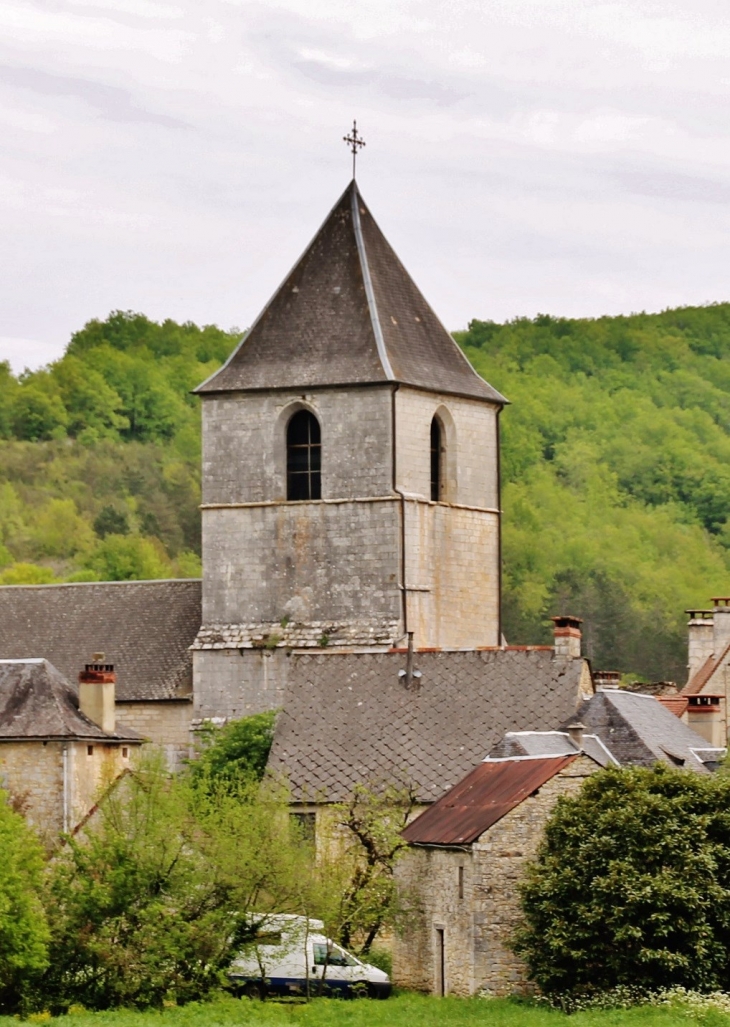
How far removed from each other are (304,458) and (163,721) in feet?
16.6

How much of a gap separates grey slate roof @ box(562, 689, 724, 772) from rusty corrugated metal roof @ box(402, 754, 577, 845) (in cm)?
188

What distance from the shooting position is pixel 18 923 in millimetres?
39125

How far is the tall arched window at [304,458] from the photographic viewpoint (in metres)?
54.1

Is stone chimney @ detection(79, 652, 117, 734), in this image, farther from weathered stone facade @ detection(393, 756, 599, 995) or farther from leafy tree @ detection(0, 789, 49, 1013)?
weathered stone facade @ detection(393, 756, 599, 995)

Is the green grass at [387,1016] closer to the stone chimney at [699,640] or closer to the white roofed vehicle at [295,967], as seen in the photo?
the white roofed vehicle at [295,967]

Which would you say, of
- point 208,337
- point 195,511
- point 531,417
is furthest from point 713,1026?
point 208,337

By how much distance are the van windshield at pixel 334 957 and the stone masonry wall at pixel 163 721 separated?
474 inches

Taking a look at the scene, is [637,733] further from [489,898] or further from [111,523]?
[111,523]

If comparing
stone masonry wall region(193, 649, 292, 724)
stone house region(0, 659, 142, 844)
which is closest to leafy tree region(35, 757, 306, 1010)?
stone house region(0, 659, 142, 844)

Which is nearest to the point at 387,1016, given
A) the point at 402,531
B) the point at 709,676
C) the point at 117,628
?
the point at 402,531

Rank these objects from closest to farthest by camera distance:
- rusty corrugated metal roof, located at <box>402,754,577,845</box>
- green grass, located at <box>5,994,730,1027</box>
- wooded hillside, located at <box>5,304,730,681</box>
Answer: green grass, located at <box>5,994,730,1027</box>
rusty corrugated metal roof, located at <box>402,754,577,845</box>
wooded hillside, located at <box>5,304,730,681</box>

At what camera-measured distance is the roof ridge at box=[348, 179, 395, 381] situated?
5381 cm

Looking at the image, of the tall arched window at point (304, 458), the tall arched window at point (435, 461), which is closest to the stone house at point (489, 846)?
the tall arched window at point (304, 458)

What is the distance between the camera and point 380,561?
53125 mm
